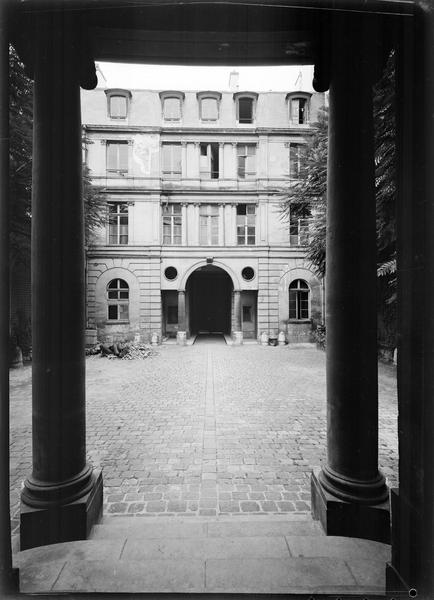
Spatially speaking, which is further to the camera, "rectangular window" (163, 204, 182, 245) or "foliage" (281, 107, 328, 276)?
"rectangular window" (163, 204, 182, 245)

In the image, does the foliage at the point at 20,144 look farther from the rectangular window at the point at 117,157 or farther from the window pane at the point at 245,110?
the window pane at the point at 245,110

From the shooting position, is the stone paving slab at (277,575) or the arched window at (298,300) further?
the arched window at (298,300)

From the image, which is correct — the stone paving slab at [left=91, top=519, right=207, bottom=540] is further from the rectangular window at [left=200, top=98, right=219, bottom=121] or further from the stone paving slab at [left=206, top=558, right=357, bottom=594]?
the rectangular window at [left=200, top=98, right=219, bottom=121]

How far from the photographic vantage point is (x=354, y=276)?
2.79 meters

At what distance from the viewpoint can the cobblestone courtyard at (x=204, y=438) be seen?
141 inches

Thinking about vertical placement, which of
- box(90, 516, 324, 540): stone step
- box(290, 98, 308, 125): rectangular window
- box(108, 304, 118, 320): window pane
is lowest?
box(90, 516, 324, 540): stone step

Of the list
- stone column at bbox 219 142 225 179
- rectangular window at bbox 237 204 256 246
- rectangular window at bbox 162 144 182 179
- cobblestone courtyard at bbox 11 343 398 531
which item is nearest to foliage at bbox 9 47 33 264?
cobblestone courtyard at bbox 11 343 398 531

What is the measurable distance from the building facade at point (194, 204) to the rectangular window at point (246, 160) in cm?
6

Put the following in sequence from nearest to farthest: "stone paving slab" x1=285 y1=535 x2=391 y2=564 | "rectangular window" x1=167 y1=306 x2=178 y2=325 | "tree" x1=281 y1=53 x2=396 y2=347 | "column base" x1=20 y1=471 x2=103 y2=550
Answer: "stone paving slab" x1=285 y1=535 x2=391 y2=564 → "column base" x1=20 y1=471 x2=103 y2=550 → "tree" x1=281 y1=53 x2=396 y2=347 → "rectangular window" x1=167 y1=306 x2=178 y2=325

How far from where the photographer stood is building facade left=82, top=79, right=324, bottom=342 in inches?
706

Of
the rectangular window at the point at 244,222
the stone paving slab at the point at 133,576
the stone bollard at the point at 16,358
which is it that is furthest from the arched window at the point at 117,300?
the stone paving slab at the point at 133,576

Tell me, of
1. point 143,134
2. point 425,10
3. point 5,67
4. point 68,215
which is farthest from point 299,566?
point 143,134

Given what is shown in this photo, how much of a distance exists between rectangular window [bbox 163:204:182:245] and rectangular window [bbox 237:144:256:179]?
4.43 meters

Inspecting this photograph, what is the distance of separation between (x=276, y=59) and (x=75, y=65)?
1.99 meters
